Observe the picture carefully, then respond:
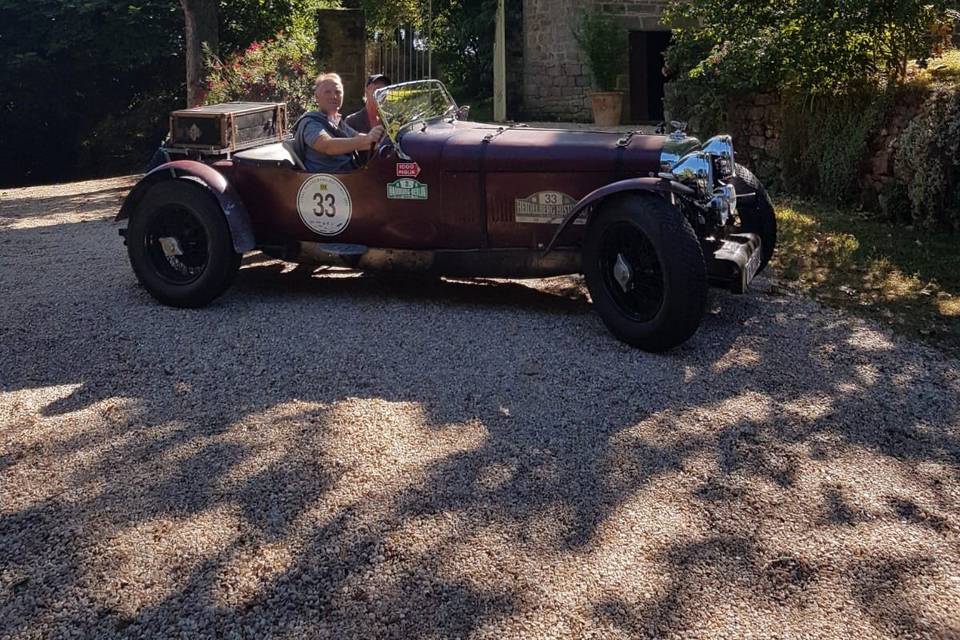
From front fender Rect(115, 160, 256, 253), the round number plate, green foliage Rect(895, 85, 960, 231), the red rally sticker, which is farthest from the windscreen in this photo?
green foliage Rect(895, 85, 960, 231)

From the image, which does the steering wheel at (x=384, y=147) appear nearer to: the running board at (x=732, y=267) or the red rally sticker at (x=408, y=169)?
the red rally sticker at (x=408, y=169)

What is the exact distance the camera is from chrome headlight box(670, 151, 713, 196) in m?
5.36

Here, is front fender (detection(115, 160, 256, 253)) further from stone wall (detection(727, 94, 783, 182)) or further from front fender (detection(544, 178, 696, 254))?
stone wall (detection(727, 94, 783, 182))

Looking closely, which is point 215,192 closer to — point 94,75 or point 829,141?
point 829,141

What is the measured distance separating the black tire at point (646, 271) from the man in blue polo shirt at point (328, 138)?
165cm

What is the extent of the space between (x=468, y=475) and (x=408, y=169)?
8.70 ft

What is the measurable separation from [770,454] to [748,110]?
7.70 metres

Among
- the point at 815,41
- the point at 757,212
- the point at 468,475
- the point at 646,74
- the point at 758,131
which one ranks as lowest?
the point at 468,475

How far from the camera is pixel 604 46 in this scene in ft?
56.6

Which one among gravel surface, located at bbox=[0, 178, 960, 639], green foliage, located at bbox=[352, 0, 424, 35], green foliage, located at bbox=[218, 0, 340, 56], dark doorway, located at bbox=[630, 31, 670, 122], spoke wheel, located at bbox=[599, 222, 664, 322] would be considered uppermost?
green foliage, located at bbox=[352, 0, 424, 35]

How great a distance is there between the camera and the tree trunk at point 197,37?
45.0 ft

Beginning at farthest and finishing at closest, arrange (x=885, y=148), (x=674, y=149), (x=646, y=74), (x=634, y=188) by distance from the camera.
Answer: (x=646, y=74)
(x=885, y=148)
(x=674, y=149)
(x=634, y=188)

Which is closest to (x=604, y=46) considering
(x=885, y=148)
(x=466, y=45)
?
(x=466, y=45)

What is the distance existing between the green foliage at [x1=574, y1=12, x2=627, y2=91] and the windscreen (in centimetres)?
1115
